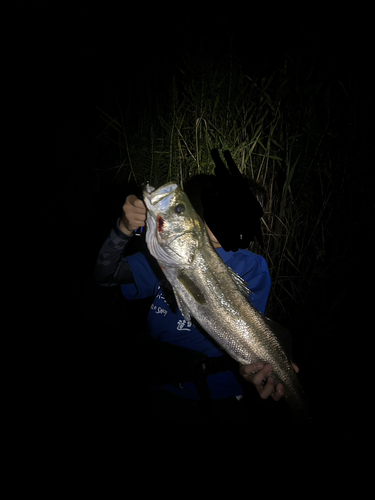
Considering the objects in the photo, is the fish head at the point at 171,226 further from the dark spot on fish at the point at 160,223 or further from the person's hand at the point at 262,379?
the person's hand at the point at 262,379

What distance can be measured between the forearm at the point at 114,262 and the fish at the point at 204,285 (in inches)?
9.8

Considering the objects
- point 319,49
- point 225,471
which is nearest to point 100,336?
point 225,471

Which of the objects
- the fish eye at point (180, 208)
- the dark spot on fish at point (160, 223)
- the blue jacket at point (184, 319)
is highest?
the fish eye at point (180, 208)

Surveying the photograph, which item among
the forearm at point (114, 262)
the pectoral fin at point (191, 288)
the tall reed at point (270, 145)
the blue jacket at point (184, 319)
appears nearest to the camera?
the pectoral fin at point (191, 288)

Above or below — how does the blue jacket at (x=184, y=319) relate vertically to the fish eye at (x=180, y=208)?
below

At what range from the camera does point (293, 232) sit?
3.19 m

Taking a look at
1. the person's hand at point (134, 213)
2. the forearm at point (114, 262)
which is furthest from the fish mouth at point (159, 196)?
the forearm at point (114, 262)

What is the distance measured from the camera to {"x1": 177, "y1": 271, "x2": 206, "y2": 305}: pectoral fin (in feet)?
4.81

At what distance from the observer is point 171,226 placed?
141cm

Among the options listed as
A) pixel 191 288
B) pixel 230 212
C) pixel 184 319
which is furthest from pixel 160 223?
pixel 184 319

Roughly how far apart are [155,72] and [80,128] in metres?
1.99

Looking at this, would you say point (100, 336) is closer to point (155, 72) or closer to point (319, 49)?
point (155, 72)

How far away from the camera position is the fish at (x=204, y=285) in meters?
1.41

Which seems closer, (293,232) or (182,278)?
(182,278)
